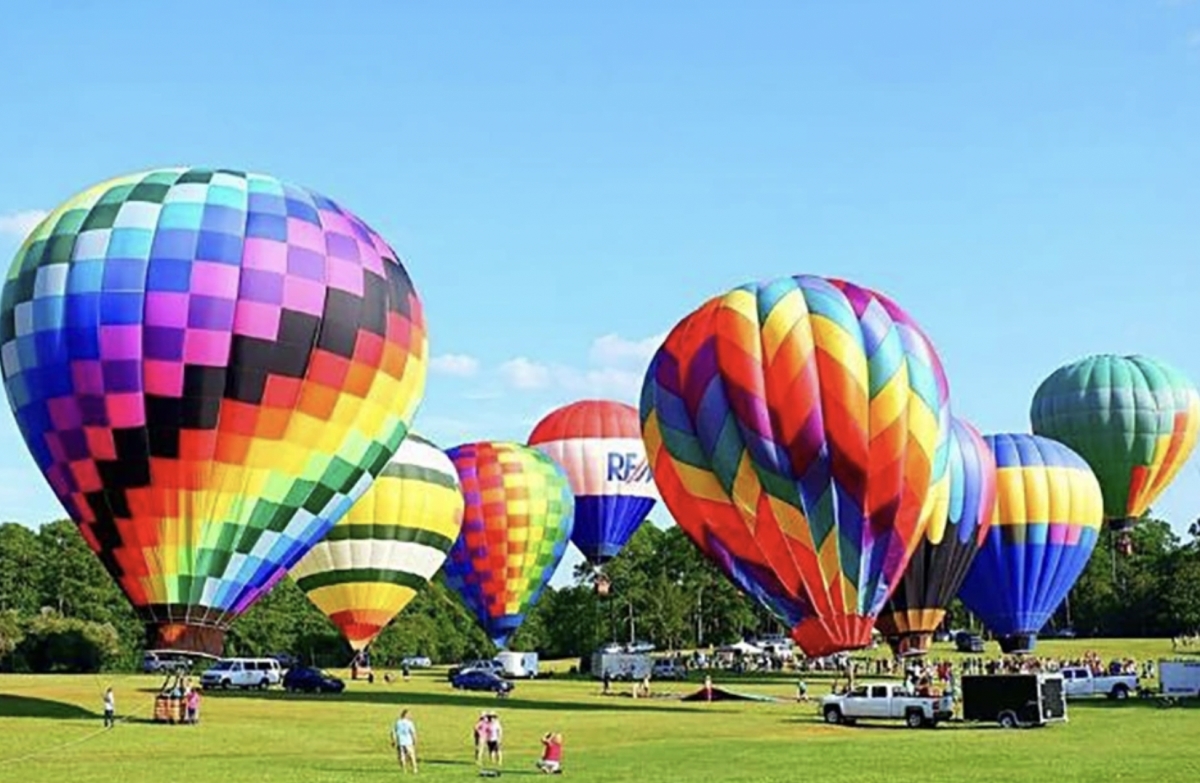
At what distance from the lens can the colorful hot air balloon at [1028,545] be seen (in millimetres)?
54219

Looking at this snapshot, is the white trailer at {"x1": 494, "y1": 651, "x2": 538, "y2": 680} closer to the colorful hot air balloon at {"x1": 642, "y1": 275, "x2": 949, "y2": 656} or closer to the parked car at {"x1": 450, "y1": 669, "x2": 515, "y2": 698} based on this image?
the parked car at {"x1": 450, "y1": 669, "x2": 515, "y2": 698}

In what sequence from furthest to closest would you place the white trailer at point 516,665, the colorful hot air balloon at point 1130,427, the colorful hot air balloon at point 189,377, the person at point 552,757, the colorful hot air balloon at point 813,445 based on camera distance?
the colorful hot air balloon at point 1130,427 < the white trailer at point 516,665 < the colorful hot air balloon at point 813,445 < the colorful hot air balloon at point 189,377 < the person at point 552,757

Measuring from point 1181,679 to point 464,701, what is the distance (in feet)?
74.7

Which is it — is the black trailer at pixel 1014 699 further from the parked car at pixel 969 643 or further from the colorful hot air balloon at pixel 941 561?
the parked car at pixel 969 643

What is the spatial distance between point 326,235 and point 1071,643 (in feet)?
247

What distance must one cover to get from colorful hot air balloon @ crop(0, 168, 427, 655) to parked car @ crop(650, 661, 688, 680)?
119 feet

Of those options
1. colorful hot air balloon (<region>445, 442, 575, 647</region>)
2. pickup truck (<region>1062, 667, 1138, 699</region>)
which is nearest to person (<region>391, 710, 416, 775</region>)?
pickup truck (<region>1062, 667, 1138, 699</region>)

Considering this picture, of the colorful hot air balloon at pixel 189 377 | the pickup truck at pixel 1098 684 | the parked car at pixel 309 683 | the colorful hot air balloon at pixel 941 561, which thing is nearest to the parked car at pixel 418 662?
the parked car at pixel 309 683

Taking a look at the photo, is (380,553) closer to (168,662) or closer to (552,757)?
(168,662)

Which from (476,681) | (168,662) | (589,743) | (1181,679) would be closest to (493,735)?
(589,743)

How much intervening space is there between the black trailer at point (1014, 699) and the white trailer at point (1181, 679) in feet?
33.6

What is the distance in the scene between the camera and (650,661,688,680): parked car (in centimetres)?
6869

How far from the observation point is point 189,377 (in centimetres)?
3219

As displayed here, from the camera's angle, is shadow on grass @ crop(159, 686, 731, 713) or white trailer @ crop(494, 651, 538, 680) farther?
white trailer @ crop(494, 651, 538, 680)
